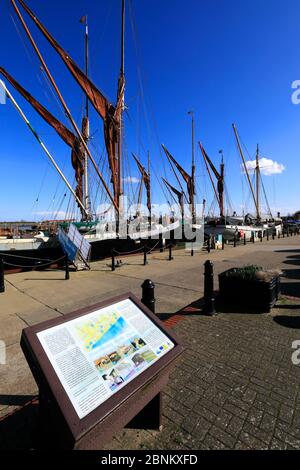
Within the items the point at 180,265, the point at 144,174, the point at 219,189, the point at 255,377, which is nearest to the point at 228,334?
the point at 255,377

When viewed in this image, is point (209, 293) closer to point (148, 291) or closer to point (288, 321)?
point (288, 321)

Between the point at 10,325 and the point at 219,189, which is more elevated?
the point at 219,189

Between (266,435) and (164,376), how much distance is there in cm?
106

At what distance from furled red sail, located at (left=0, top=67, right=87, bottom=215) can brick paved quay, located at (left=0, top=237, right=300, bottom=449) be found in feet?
59.8

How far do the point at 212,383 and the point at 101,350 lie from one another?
167 centimetres

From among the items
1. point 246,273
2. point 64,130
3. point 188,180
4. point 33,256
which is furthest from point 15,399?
point 188,180

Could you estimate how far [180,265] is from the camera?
466 inches

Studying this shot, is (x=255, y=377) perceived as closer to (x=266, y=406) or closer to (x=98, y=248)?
(x=266, y=406)

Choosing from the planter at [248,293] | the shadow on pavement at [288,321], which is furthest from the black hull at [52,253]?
the shadow on pavement at [288,321]

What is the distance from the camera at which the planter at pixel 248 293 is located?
5.48 meters

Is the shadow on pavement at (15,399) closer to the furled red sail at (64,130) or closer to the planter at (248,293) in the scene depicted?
the planter at (248,293)

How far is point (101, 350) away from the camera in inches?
88.2
